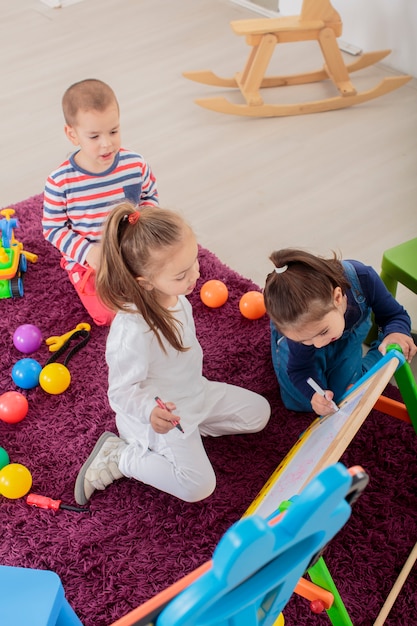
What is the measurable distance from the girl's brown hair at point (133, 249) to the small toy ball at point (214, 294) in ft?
1.88

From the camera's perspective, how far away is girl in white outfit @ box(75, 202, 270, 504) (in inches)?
50.1

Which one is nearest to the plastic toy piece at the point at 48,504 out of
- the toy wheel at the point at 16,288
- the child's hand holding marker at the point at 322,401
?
the child's hand holding marker at the point at 322,401

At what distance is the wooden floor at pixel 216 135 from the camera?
7.07 feet

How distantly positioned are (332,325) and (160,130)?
1.44 m

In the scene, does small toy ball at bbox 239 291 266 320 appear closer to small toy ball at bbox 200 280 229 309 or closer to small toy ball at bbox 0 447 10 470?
small toy ball at bbox 200 280 229 309

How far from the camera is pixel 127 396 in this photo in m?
1.37

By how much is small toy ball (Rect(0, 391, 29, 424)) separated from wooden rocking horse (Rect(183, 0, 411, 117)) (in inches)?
54.7

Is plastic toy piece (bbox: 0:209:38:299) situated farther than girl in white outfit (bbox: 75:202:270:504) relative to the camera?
Yes

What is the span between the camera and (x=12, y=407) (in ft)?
5.32

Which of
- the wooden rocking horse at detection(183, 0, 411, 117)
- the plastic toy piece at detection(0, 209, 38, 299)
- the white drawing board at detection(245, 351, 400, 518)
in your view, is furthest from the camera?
the wooden rocking horse at detection(183, 0, 411, 117)

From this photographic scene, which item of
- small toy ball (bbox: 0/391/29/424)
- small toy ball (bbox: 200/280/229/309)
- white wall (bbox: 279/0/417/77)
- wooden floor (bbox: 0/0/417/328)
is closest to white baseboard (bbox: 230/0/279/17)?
wooden floor (bbox: 0/0/417/328)

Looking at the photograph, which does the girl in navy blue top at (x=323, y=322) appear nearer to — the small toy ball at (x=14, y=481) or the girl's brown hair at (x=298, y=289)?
the girl's brown hair at (x=298, y=289)

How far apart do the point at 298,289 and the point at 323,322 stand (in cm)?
8

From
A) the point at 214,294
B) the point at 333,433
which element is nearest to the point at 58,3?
the point at 214,294
